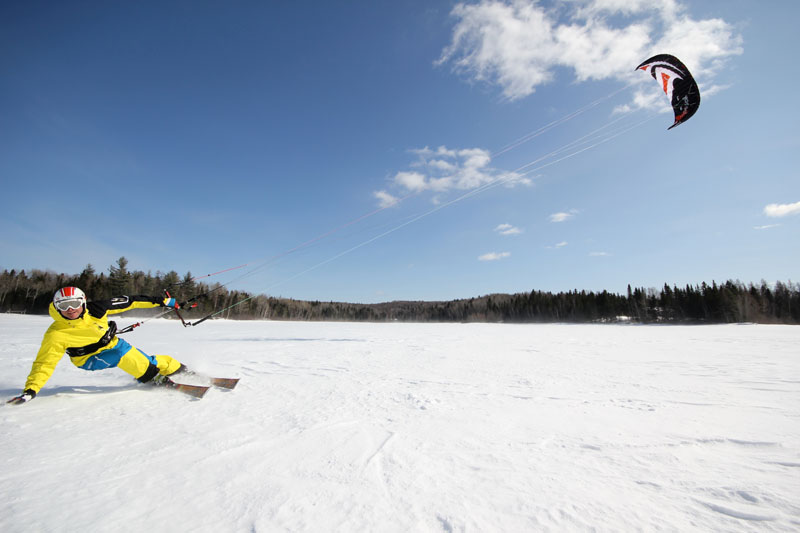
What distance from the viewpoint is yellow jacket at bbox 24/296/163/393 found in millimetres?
4336

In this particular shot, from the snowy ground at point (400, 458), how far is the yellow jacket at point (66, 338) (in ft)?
1.45

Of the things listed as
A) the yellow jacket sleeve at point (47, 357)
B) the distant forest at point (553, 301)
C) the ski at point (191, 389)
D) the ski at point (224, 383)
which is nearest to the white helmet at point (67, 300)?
the yellow jacket sleeve at point (47, 357)

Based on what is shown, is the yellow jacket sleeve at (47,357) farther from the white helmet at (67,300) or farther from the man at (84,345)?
the white helmet at (67,300)

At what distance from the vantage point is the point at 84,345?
4.62 meters

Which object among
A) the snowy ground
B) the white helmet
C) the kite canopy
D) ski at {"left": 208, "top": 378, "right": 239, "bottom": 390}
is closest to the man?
the white helmet

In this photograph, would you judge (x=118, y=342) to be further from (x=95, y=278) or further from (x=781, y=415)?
(x=95, y=278)

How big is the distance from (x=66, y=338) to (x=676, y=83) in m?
15.9

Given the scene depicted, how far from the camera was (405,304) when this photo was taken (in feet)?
577

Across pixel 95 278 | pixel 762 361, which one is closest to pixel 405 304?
pixel 95 278

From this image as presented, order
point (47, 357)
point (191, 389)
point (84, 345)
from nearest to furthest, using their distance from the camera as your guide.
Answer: point (47, 357), point (84, 345), point (191, 389)

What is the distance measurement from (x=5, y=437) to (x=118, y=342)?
1852mm

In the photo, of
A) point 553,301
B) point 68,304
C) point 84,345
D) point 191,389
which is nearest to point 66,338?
point 84,345

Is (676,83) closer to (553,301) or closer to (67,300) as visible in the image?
(67,300)

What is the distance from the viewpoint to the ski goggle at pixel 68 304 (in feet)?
14.4
